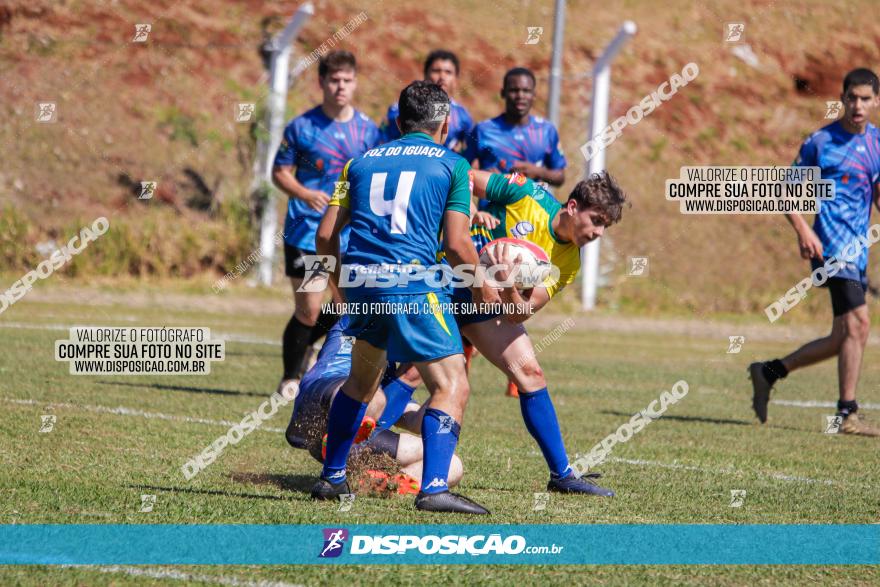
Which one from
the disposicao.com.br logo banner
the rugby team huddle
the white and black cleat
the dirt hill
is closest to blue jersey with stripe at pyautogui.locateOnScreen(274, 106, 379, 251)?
the rugby team huddle

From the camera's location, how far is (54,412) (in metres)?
8.08

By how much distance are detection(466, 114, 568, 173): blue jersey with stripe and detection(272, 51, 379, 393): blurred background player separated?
124 centimetres

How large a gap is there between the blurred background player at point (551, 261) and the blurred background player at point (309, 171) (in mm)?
3476

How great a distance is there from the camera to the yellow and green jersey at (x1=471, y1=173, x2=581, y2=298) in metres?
6.54

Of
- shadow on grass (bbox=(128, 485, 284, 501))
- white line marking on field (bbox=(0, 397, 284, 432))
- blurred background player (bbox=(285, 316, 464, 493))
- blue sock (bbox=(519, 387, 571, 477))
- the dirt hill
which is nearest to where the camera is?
shadow on grass (bbox=(128, 485, 284, 501))

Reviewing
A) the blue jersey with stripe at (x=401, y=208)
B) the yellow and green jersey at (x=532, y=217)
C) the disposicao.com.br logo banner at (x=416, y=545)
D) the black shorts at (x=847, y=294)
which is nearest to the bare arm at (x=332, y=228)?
the blue jersey with stripe at (x=401, y=208)

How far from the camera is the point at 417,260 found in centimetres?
567

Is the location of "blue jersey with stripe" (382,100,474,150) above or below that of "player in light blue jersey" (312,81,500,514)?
above

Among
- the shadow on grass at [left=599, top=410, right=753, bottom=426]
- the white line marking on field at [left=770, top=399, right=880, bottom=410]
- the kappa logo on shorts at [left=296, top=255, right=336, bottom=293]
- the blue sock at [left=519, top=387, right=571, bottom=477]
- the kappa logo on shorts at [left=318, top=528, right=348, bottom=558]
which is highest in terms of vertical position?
the kappa logo on shorts at [left=296, top=255, right=336, bottom=293]

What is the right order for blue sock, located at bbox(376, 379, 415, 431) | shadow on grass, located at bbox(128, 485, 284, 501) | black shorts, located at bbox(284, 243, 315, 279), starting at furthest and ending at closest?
black shorts, located at bbox(284, 243, 315, 279), blue sock, located at bbox(376, 379, 415, 431), shadow on grass, located at bbox(128, 485, 284, 501)

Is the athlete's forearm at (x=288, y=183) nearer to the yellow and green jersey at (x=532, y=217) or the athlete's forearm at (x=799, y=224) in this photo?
the yellow and green jersey at (x=532, y=217)

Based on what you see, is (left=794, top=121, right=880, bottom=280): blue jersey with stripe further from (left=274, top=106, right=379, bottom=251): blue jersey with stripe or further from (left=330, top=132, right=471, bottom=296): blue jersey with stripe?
(left=330, top=132, right=471, bottom=296): blue jersey with stripe

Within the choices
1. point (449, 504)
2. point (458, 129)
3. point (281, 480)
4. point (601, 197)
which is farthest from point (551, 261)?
point (458, 129)

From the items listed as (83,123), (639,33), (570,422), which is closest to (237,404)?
(570,422)
